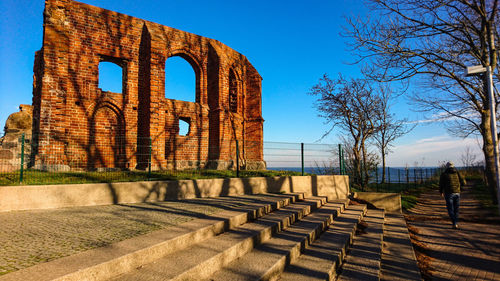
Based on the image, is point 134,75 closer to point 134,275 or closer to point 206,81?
point 206,81

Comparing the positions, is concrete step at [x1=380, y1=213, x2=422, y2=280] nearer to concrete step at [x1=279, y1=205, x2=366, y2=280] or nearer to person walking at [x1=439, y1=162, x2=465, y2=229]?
concrete step at [x1=279, y1=205, x2=366, y2=280]

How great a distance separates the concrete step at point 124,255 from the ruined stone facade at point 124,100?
601 centimetres

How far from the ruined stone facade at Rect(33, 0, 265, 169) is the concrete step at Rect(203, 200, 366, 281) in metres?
6.25

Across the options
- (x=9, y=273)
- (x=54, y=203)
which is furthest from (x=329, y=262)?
(x=54, y=203)

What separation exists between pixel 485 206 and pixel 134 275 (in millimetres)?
13932

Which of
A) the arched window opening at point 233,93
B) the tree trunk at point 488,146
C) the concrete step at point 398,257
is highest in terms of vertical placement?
the arched window opening at point 233,93

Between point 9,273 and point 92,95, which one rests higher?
point 92,95

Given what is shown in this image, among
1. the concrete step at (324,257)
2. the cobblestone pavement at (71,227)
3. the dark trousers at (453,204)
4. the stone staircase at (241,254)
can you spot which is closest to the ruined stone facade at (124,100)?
the cobblestone pavement at (71,227)

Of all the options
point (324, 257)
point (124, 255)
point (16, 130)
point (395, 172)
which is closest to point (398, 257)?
point (324, 257)

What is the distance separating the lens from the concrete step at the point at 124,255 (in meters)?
2.24

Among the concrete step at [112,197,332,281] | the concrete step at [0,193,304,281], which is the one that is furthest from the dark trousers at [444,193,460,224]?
the concrete step at [0,193,304,281]

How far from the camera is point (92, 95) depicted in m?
11.2

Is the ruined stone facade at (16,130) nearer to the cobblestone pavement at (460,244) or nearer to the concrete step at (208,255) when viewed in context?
the concrete step at (208,255)

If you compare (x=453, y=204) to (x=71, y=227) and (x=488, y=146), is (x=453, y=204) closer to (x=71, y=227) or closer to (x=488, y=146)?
(x=488, y=146)
